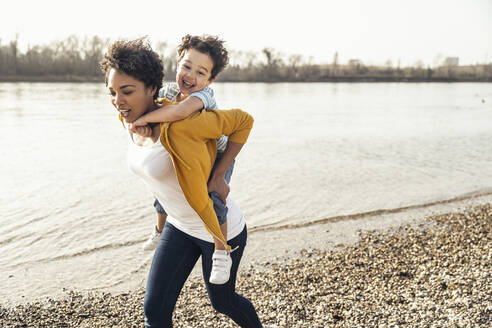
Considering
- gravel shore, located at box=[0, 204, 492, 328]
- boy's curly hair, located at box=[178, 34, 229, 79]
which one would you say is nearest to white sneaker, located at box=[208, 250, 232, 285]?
boy's curly hair, located at box=[178, 34, 229, 79]

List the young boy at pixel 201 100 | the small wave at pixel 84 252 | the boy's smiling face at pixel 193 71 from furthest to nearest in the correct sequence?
1. the small wave at pixel 84 252
2. the boy's smiling face at pixel 193 71
3. the young boy at pixel 201 100

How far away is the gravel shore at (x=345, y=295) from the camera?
373 centimetres

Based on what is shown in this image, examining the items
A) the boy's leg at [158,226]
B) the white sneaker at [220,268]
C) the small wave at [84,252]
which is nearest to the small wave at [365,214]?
the small wave at [84,252]

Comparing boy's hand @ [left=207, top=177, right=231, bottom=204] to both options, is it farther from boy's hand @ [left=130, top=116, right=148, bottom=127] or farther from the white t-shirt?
boy's hand @ [left=130, top=116, right=148, bottom=127]

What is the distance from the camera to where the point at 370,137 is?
18.6 m

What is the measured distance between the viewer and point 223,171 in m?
2.46

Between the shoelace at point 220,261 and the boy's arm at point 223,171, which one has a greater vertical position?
the boy's arm at point 223,171

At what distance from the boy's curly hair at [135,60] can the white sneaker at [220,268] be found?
3.54 ft

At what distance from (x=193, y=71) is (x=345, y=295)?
9.55 ft

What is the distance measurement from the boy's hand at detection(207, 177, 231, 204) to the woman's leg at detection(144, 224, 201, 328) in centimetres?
36

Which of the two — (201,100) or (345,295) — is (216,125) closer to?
(201,100)

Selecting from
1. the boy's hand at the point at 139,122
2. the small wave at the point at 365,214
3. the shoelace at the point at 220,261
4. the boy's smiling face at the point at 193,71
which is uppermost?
the boy's smiling face at the point at 193,71

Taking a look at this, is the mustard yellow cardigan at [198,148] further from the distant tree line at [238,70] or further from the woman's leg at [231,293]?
the distant tree line at [238,70]

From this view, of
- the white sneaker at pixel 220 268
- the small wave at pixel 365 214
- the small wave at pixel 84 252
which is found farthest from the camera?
the small wave at pixel 365 214
